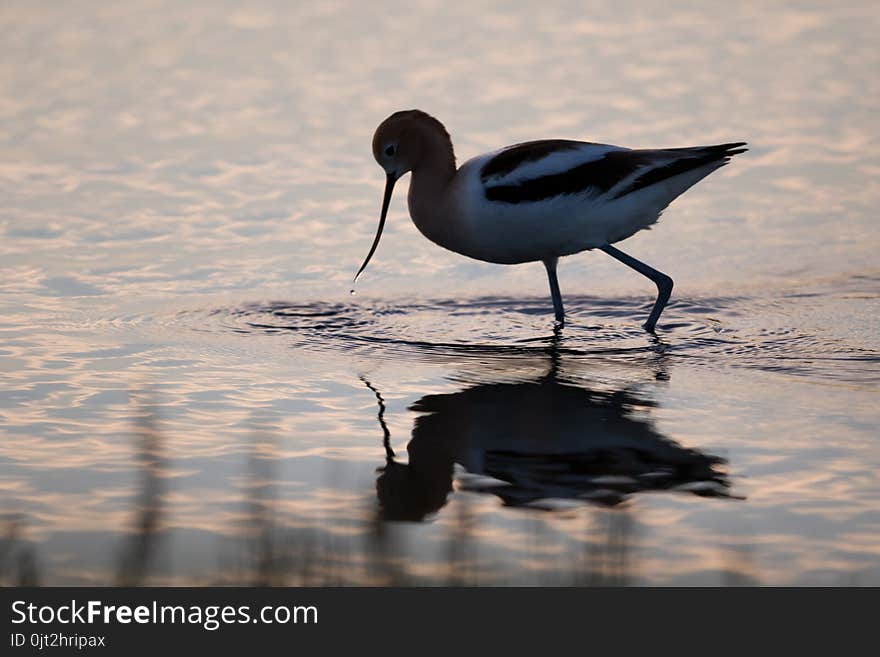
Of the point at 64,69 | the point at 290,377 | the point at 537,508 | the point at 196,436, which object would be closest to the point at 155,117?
the point at 64,69

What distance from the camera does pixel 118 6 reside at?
647 inches

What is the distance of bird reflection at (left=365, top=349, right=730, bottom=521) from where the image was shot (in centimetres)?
554

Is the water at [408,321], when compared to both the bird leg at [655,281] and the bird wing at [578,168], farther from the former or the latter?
the bird wing at [578,168]

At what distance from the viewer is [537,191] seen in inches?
320

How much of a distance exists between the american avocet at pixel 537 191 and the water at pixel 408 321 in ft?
1.42

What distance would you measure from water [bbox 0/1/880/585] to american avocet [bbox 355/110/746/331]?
1.42 feet

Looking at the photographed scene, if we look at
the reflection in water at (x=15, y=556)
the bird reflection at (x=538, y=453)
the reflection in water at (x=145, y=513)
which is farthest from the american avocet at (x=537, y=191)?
the reflection in water at (x=15, y=556)

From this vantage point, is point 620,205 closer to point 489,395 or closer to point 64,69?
point 489,395

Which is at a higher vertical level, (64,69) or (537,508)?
(64,69)

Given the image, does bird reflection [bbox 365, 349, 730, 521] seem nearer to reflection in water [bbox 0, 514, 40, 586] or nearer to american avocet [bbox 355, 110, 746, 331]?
reflection in water [bbox 0, 514, 40, 586]

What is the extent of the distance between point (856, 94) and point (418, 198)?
20.7 feet
